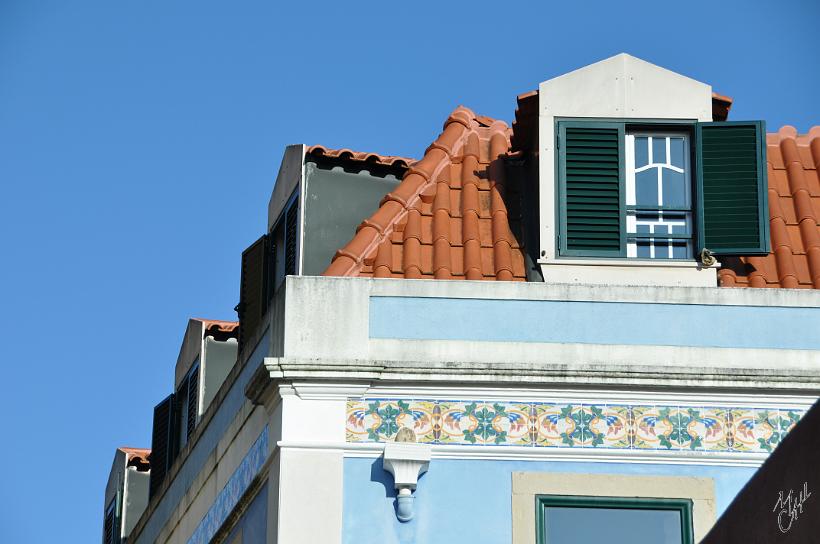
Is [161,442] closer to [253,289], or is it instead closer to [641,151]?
[253,289]

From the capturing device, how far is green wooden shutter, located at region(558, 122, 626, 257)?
19500mm

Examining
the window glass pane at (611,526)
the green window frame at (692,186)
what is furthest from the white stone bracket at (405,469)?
the green window frame at (692,186)

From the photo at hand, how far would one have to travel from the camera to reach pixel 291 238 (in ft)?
68.8

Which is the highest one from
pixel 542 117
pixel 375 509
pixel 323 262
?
pixel 542 117

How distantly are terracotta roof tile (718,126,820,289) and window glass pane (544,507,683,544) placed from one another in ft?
8.72

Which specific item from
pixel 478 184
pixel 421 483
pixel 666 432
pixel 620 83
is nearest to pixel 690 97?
pixel 620 83

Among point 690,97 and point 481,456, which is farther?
point 690,97

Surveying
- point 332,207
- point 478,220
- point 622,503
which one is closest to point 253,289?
point 332,207

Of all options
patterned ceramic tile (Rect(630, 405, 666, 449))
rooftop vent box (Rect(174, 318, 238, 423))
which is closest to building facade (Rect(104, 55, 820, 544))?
patterned ceramic tile (Rect(630, 405, 666, 449))

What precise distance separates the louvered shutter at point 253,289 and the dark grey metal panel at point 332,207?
136 centimetres

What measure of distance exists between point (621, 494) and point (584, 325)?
64.5 inches

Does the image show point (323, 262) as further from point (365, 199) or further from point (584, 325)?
point (584, 325)

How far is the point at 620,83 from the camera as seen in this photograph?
20.0 metres

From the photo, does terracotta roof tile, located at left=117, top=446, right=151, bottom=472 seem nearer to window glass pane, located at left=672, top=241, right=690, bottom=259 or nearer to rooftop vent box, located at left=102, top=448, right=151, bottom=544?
rooftop vent box, located at left=102, top=448, right=151, bottom=544
